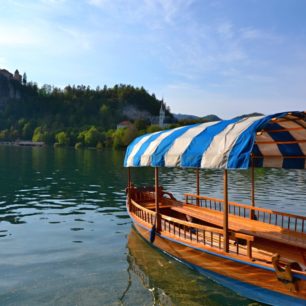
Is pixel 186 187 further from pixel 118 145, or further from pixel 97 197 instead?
pixel 118 145

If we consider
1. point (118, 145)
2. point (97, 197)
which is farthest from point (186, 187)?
point (118, 145)

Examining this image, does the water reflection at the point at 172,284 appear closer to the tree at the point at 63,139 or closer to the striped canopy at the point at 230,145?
the striped canopy at the point at 230,145

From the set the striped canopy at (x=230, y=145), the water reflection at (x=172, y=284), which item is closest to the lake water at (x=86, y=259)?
the water reflection at (x=172, y=284)

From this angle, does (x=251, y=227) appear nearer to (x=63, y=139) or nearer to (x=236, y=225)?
(x=236, y=225)

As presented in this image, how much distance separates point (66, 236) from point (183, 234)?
21.2ft

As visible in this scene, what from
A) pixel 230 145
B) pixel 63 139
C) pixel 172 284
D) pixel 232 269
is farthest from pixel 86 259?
pixel 63 139

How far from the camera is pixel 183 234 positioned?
1101 cm

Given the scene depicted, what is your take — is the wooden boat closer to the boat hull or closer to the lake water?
the boat hull

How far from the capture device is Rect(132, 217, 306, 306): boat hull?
790 cm

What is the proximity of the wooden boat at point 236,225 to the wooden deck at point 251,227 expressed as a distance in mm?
26

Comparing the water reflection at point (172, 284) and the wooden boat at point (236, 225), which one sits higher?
the wooden boat at point (236, 225)

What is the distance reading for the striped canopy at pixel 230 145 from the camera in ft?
29.0

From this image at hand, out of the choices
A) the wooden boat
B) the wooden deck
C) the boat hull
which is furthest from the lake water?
the wooden deck

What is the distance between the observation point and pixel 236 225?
1226cm
